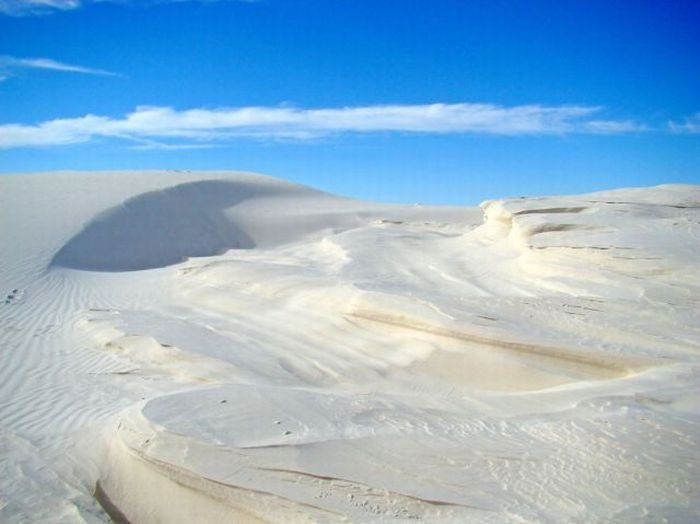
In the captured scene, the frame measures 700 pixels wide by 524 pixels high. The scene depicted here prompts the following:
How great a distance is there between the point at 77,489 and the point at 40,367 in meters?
2.93

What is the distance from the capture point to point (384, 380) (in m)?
5.25

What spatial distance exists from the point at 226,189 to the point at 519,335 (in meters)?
18.8

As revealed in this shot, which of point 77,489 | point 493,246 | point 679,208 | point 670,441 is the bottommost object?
point 77,489

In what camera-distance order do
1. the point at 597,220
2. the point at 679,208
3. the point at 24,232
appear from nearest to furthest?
the point at 597,220, the point at 679,208, the point at 24,232

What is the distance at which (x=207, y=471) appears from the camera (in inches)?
126

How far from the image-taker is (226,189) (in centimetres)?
2261

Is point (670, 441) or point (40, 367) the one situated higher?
point (670, 441)

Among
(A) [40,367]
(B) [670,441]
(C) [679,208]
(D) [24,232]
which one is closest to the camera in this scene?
(B) [670,441]

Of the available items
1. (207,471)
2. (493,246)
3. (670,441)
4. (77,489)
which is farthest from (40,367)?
(493,246)

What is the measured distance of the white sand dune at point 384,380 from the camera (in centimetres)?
305

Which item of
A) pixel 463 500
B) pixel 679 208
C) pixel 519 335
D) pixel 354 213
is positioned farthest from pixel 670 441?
pixel 354 213

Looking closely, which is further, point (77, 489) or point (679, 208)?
point (679, 208)

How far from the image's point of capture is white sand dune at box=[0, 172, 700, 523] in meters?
3.05

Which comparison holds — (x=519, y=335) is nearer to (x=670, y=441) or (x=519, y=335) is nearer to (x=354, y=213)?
(x=670, y=441)
